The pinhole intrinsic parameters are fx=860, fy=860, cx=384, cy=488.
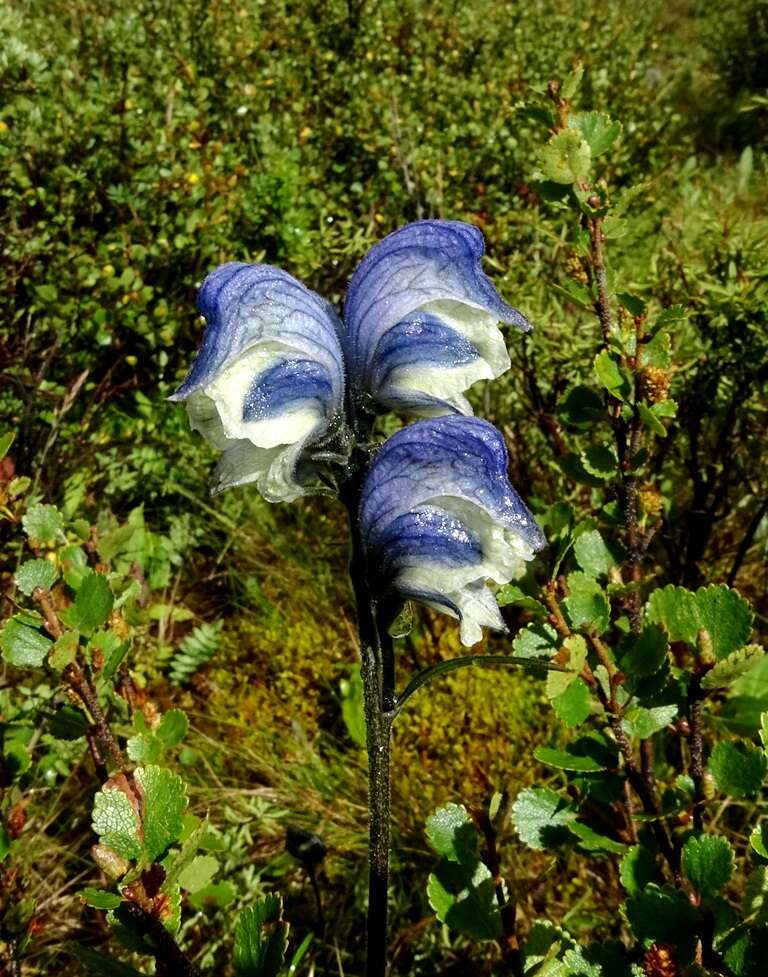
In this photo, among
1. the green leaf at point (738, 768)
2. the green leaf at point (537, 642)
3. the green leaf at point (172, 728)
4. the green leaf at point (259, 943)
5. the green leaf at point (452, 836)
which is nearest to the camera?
the green leaf at point (259, 943)

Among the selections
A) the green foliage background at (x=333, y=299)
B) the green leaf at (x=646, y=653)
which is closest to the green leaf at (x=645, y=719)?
the green leaf at (x=646, y=653)

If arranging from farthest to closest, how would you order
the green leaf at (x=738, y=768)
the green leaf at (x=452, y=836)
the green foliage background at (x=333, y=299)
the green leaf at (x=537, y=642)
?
the green foliage background at (x=333, y=299)
the green leaf at (x=537, y=642)
the green leaf at (x=452, y=836)
the green leaf at (x=738, y=768)

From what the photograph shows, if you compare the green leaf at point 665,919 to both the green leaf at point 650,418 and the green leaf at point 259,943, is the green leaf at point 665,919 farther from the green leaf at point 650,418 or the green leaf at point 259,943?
the green leaf at point 650,418

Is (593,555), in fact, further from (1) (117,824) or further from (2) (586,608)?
(1) (117,824)

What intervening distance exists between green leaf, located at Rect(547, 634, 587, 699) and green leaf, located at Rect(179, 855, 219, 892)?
0.46 meters

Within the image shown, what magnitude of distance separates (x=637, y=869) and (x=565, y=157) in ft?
3.09

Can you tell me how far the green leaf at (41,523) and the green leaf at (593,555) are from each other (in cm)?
76

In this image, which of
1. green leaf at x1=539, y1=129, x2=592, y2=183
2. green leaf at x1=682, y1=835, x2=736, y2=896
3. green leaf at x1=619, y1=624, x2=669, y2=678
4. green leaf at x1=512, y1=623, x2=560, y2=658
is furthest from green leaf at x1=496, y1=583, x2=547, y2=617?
green leaf at x1=539, y1=129, x2=592, y2=183

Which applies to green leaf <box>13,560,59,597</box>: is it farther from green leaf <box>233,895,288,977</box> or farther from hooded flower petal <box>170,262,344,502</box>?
green leaf <box>233,895,288,977</box>

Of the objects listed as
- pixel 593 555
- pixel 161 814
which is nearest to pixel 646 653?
pixel 593 555

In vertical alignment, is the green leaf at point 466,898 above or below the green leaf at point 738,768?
below

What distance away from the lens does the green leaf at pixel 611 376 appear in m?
1.22

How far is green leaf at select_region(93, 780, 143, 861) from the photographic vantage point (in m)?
0.90

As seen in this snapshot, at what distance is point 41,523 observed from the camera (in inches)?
49.1
